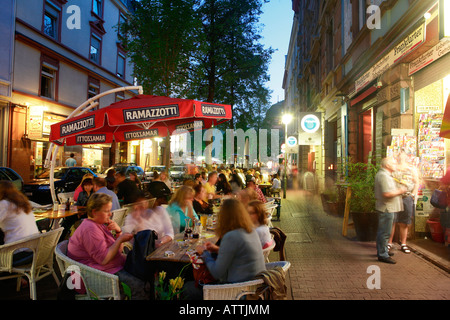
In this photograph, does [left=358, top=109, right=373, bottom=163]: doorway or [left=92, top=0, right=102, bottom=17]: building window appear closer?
[left=358, top=109, right=373, bottom=163]: doorway

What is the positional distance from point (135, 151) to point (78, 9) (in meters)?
14.4

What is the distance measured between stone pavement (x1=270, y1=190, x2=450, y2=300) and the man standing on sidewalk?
0.28 m

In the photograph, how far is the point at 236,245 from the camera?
115 inches

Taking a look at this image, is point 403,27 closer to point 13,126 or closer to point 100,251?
point 100,251

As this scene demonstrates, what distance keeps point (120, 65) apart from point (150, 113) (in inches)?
991

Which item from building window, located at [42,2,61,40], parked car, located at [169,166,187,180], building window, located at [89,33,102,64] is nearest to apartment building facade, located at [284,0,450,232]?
parked car, located at [169,166,187,180]

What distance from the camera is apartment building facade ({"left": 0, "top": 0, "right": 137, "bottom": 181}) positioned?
16.3m

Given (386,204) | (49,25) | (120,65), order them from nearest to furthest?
(386,204)
(49,25)
(120,65)

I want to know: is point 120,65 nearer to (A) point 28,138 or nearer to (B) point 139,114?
(A) point 28,138

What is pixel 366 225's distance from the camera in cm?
714

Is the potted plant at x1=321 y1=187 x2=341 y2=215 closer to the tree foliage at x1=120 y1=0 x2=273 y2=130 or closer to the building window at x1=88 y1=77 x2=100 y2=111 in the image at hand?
the tree foliage at x1=120 y1=0 x2=273 y2=130

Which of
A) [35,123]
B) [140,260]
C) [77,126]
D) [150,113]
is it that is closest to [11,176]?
[35,123]

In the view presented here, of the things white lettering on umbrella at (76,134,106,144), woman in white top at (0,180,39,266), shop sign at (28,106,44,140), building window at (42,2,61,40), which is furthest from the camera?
building window at (42,2,61,40)
